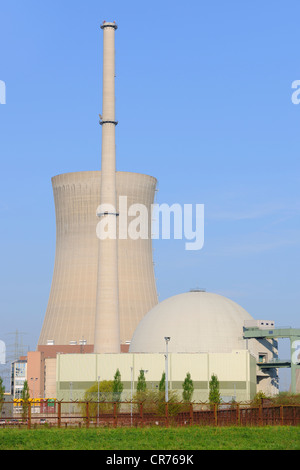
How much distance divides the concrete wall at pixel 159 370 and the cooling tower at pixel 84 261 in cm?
1054

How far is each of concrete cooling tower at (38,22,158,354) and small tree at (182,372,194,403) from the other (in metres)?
12.2

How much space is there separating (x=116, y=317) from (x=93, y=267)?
9813mm

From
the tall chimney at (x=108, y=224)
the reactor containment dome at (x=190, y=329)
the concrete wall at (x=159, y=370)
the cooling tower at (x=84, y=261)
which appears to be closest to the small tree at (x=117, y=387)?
the concrete wall at (x=159, y=370)

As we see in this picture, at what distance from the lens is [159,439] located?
1243 inches

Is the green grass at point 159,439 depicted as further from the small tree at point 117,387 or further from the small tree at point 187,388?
the small tree at point 117,387

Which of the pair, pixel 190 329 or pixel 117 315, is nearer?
pixel 117 315

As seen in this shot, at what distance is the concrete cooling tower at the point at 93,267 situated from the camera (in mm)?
99500

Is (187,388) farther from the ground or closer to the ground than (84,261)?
closer to the ground

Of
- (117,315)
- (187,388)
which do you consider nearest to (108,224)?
(117,315)

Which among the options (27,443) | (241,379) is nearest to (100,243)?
(241,379)

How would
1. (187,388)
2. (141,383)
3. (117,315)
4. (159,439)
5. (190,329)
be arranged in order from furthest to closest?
(190,329) < (117,315) < (141,383) < (187,388) < (159,439)

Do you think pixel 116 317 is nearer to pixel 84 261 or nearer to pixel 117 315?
pixel 117 315

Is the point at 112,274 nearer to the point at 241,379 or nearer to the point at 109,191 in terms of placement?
the point at 109,191
